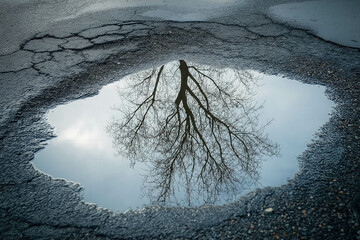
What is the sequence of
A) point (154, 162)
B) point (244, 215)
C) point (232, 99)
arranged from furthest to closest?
point (232, 99)
point (154, 162)
point (244, 215)

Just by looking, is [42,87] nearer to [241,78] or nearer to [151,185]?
[151,185]

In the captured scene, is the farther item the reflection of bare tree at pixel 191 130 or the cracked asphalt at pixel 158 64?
the reflection of bare tree at pixel 191 130

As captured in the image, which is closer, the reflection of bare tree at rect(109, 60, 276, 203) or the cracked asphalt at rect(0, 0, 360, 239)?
the cracked asphalt at rect(0, 0, 360, 239)

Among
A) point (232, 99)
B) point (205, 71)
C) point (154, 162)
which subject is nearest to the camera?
point (154, 162)

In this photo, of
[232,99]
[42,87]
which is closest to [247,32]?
[232,99]
